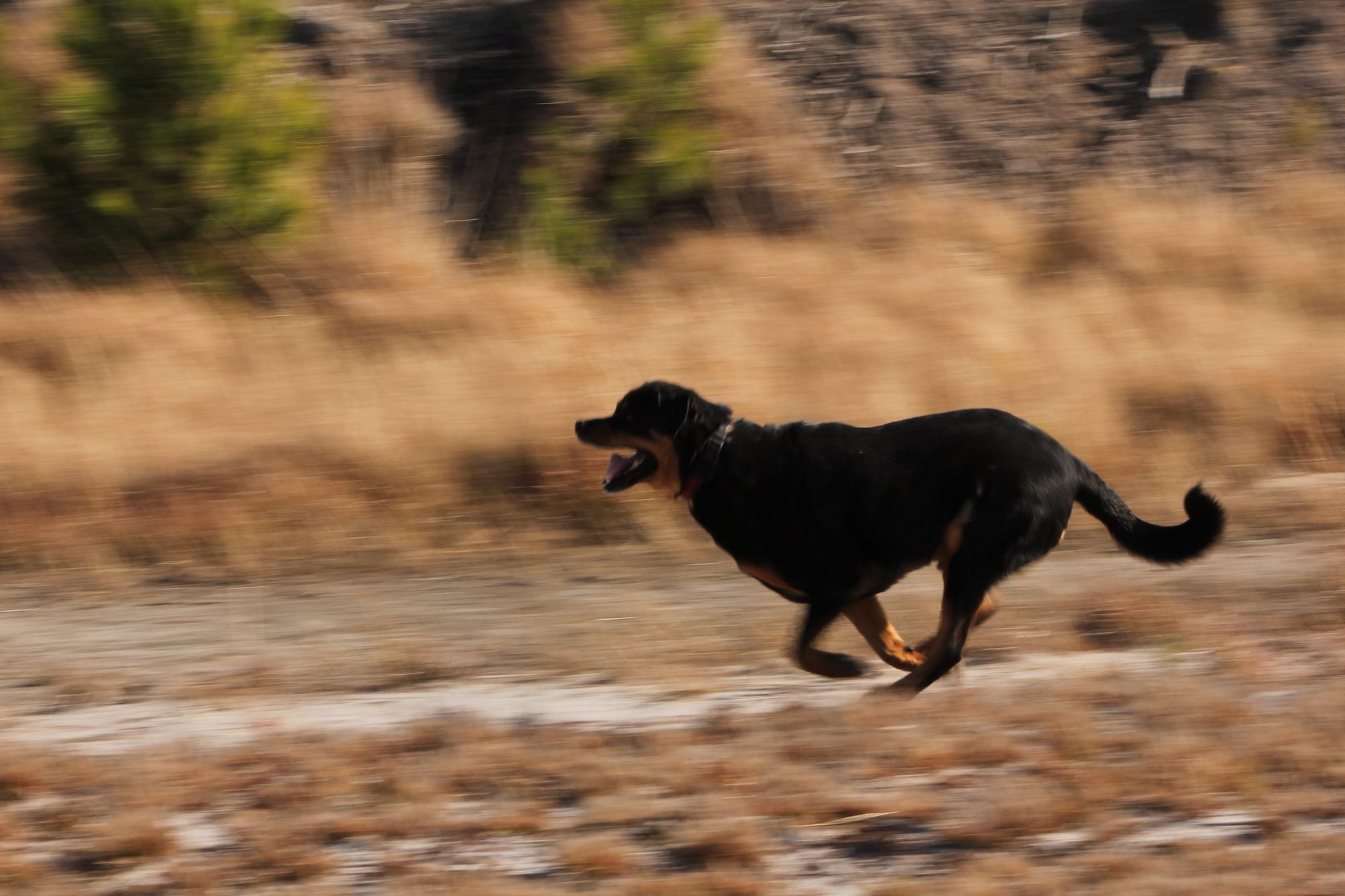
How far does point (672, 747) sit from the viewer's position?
489 cm

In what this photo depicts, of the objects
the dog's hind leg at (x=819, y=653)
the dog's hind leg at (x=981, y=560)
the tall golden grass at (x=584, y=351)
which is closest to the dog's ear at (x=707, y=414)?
the dog's hind leg at (x=819, y=653)

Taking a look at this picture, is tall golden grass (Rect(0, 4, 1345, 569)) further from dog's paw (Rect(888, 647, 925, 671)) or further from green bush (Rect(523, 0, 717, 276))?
dog's paw (Rect(888, 647, 925, 671))

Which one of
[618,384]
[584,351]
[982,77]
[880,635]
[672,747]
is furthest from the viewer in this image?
[982,77]

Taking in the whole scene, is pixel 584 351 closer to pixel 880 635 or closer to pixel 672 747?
pixel 880 635

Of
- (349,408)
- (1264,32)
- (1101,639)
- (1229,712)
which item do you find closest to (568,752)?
(1229,712)

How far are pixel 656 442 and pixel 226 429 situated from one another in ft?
17.0

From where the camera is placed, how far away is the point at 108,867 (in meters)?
4.11

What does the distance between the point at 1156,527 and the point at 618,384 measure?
5454mm

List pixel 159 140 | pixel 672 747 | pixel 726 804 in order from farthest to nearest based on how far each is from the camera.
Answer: pixel 159 140, pixel 672 747, pixel 726 804

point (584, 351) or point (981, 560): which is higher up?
point (981, 560)

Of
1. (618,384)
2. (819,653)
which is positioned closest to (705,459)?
(819,653)

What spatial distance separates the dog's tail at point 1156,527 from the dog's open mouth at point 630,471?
1617 mm

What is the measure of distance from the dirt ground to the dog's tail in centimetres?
51

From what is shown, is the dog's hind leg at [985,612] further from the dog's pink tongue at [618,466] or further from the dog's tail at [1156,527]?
the dog's pink tongue at [618,466]
